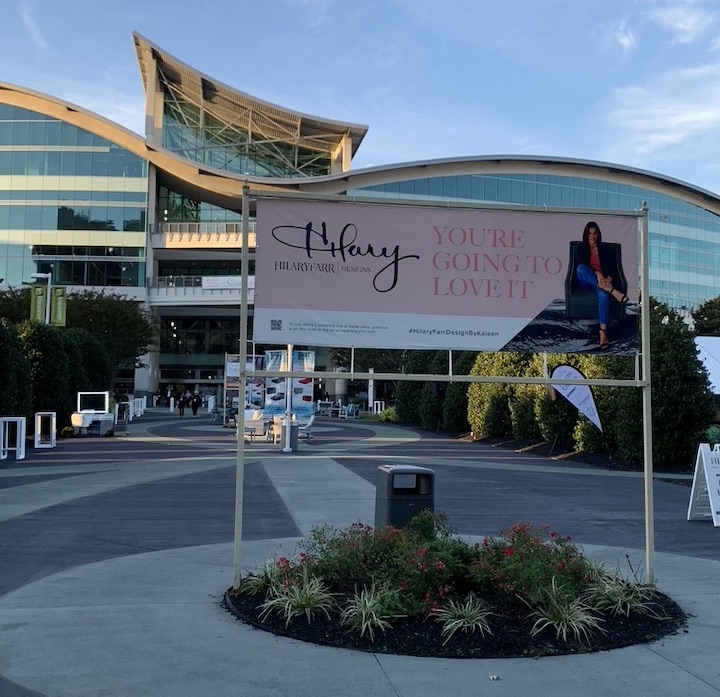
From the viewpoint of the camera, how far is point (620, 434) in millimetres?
19609

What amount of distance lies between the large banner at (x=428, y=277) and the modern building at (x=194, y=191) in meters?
58.2

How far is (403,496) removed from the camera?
7.61m

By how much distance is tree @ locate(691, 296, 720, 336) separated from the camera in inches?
2183

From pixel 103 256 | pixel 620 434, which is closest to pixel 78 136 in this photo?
pixel 103 256

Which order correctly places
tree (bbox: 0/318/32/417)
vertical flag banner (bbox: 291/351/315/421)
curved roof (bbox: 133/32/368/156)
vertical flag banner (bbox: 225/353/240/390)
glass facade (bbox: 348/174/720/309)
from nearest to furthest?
tree (bbox: 0/318/32/417) < vertical flag banner (bbox: 291/351/315/421) < vertical flag banner (bbox: 225/353/240/390) < glass facade (bbox: 348/174/720/309) < curved roof (bbox: 133/32/368/156)

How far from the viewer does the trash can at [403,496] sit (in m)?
7.53

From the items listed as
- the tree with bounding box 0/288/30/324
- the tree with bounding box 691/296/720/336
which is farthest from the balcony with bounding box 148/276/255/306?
the tree with bounding box 691/296/720/336

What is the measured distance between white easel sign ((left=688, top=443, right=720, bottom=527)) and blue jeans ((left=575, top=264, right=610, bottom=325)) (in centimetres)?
527

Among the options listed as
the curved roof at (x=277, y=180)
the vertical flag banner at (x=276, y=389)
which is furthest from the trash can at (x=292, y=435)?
the curved roof at (x=277, y=180)

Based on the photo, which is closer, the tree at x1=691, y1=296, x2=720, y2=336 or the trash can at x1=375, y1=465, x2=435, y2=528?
the trash can at x1=375, y1=465, x2=435, y2=528

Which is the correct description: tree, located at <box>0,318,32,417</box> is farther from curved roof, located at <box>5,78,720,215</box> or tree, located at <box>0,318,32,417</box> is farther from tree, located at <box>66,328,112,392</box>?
curved roof, located at <box>5,78,720,215</box>

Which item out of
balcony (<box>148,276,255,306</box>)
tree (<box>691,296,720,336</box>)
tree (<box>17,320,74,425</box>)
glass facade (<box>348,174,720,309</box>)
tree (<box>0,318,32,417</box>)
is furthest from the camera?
glass facade (<box>348,174,720,309</box>)

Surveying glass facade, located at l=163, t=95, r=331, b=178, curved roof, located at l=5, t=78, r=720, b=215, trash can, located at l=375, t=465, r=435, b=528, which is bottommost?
trash can, located at l=375, t=465, r=435, b=528

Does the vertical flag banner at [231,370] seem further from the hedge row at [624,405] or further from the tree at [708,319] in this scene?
the tree at [708,319]
